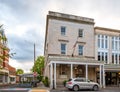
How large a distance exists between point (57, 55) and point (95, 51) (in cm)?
749

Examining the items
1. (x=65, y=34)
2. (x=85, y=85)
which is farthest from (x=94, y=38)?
(x=85, y=85)

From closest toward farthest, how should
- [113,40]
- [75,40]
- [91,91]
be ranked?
1. [91,91]
2. [75,40]
3. [113,40]

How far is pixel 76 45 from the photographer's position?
3841 centimetres

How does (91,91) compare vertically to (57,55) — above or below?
below

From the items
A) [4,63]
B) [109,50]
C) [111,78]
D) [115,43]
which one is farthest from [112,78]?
[4,63]

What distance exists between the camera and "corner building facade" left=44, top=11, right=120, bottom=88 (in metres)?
36.2

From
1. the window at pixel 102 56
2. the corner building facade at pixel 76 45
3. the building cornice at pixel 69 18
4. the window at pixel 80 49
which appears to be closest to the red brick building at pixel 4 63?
the corner building facade at pixel 76 45

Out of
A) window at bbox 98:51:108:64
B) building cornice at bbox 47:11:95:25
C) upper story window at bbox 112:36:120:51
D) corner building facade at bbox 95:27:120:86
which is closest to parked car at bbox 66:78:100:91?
corner building facade at bbox 95:27:120:86

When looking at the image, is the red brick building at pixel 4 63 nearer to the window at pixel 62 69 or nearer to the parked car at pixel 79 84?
the parked car at pixel 79 84

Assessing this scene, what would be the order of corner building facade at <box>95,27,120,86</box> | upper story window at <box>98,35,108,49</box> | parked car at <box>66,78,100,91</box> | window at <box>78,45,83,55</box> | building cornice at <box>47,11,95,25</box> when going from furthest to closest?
upper story window at <box>98,35,108,49</box> → corner building facade at <box>95,27,120,86</box> → window at <box>78,45,83,55</box> → building cornice at <box>47,11,95,25</box> → parked car at <box>66,78,100,91</box>

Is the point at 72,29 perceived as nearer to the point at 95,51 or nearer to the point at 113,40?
the point at 95,51

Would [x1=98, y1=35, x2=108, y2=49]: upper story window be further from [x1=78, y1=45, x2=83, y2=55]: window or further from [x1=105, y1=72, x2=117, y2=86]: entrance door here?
[x1=105, y1=72, x2=117, y2=86]: entrance door

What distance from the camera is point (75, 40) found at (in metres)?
38.6

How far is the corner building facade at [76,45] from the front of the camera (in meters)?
36.2
